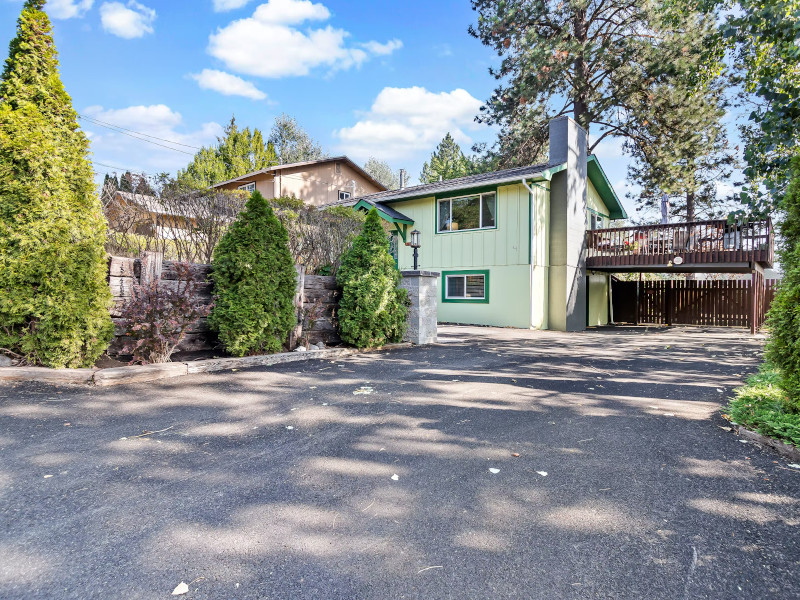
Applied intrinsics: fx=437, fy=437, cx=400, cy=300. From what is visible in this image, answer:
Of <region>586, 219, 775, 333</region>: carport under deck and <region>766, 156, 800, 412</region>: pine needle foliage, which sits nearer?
<region>766, 156, 800, 412</region>: pine needle foliage

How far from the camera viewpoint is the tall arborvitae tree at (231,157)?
32.5m

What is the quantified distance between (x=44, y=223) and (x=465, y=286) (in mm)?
11360

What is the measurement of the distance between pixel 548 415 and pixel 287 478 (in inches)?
94.7

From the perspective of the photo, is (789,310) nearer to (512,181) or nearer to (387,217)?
(512,181)

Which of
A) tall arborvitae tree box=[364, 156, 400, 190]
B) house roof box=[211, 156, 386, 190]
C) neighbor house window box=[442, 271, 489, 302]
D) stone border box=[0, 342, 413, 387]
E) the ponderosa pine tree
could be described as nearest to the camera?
stone border box=[0, 342, 413, 387]

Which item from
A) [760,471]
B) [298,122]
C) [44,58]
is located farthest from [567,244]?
[298,122]

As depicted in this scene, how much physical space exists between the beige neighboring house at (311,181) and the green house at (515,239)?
9736 millimetres

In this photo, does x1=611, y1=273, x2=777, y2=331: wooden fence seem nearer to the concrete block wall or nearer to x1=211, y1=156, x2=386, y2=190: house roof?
the concrete block wall

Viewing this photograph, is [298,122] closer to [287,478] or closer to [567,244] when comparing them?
[567,244]

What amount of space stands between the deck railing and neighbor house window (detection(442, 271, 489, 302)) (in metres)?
3.73

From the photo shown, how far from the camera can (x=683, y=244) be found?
42.6 ft

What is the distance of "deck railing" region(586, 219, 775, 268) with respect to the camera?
1191 cm

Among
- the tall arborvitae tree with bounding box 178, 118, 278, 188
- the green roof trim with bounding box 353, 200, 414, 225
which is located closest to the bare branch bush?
the green roof trim with bounding box 353, 200, 414, 225

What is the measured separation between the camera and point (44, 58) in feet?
16.6
